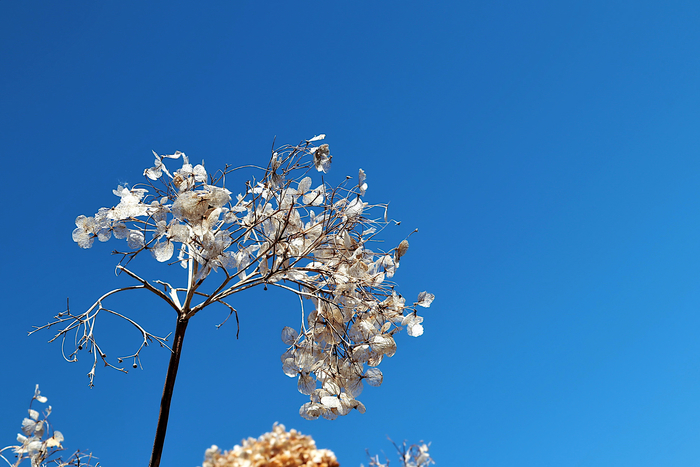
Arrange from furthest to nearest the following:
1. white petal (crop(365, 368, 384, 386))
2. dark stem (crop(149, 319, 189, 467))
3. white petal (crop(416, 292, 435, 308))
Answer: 1. white petal (crop(416, 292, 435, 308))
2. white petal (crop(365, 368, 384, 386))
3. dark stem (crop(149, 319, 189, 467))

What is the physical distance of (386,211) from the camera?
1.94 metres

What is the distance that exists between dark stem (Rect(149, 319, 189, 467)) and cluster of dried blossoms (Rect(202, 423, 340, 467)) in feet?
2.24

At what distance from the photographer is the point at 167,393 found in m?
1.58

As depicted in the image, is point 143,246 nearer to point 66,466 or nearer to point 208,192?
point 208,192

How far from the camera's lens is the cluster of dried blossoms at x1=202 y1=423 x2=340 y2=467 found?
2.96ft

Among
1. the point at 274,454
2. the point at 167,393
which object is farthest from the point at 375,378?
the point at 274,454

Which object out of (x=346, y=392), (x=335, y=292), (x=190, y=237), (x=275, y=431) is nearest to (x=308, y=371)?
(x=346, y=392)

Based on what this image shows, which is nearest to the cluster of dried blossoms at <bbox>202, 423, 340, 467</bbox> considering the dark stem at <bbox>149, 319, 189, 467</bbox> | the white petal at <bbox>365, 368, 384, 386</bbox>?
the dark stem at <bbox>149, 319, 189, 467</bbox>

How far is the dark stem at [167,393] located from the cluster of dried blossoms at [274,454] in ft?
2.24

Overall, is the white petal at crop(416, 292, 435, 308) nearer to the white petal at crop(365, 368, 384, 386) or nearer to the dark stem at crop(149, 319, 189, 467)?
the white petal at crop(365, 368, 384, 386)

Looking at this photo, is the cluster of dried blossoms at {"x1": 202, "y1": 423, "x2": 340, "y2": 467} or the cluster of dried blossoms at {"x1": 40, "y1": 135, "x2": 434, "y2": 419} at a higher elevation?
the cluster of dried blossoms at {"x1": 40, "y1": 135, "x2": 434, "y2": 419}

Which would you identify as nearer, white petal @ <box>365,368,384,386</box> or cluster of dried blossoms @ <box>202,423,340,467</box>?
cluster of dried blossoms @ <box>202,423,340,467</box>

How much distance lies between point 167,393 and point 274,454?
80cm

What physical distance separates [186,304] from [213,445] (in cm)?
88
